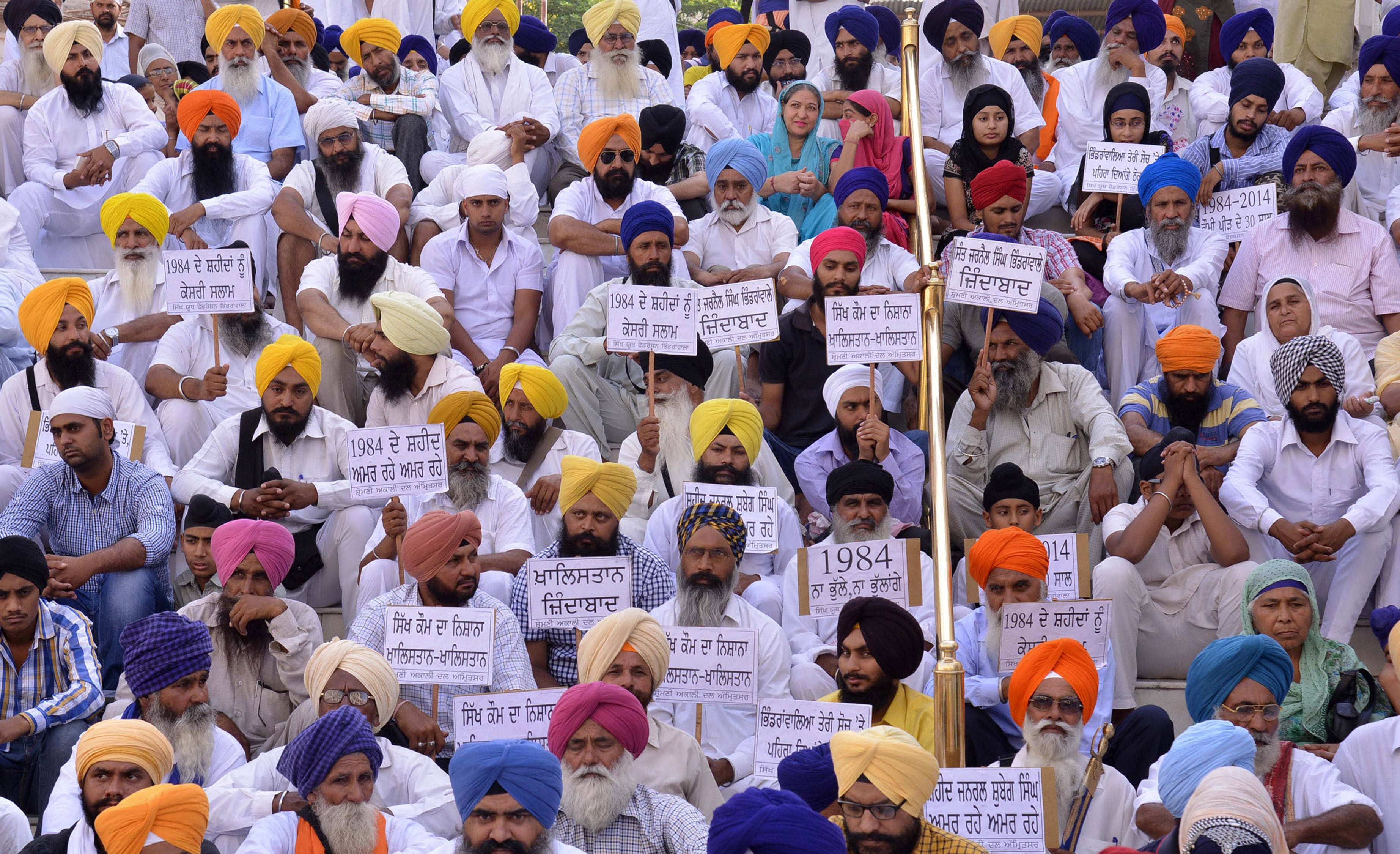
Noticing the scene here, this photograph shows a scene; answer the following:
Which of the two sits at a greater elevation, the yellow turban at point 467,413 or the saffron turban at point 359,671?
the yellow turban at point 467,413

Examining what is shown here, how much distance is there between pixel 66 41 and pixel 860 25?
13.8ft

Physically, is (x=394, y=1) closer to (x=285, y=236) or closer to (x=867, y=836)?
(x=285, y=236)

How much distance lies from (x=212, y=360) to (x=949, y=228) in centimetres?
358

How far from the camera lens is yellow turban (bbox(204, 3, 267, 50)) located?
924 centimetres

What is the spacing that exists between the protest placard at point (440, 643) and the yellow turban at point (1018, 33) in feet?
19.7

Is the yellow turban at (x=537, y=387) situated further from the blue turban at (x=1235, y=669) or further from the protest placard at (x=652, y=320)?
the blue turban at (x=1235, y=669)

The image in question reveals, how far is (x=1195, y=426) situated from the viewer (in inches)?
275

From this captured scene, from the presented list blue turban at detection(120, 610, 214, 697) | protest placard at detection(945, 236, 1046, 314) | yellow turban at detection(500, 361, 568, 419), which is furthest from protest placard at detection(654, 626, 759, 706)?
protest placard at detection(945, 236, 1046, 314)

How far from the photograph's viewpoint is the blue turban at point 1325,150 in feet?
26.7

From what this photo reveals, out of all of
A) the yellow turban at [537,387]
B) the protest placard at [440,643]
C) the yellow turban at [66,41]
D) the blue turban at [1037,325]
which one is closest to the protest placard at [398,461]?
the protest placard at [440,643]

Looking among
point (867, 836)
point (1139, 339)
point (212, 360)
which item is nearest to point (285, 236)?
point (212, 360)

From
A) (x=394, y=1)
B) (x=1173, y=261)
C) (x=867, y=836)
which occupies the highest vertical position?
(x=394, y=1)

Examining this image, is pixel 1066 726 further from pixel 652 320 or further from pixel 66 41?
pixel 66 41

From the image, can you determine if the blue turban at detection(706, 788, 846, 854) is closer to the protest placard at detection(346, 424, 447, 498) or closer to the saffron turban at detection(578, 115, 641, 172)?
the protest placard at detection(346, 424, 447, 498)
